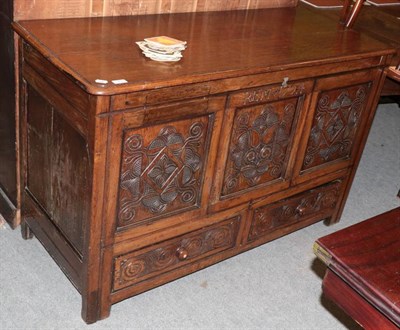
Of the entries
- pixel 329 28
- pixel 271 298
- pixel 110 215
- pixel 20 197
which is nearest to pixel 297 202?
pixel 271 298

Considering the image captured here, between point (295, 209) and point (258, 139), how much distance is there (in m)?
0.52

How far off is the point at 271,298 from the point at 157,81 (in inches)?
43.1

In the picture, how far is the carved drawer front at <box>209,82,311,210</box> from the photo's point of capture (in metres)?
2.26

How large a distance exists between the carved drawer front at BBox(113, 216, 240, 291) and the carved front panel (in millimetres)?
480

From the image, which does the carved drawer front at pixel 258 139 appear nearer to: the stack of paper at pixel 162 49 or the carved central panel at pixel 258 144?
the carved central panel at pixel 258 144

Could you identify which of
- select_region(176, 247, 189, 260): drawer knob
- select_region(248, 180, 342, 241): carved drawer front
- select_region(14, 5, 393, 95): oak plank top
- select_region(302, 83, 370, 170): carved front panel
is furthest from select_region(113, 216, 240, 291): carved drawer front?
select_region(14, 5, 393, 95): oak plank top

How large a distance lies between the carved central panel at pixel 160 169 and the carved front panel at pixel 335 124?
62 centimetres

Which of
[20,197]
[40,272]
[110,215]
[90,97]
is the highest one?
[90,97]

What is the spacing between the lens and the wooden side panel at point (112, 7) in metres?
2.23

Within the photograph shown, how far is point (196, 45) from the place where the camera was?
2271 millimetres

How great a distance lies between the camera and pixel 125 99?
188 cm

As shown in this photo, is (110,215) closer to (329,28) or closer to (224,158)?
(224,158)

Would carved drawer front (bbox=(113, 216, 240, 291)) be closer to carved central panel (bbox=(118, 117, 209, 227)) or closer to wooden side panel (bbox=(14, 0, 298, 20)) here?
carved central panel (bbox=(118, 117, 209, 227))

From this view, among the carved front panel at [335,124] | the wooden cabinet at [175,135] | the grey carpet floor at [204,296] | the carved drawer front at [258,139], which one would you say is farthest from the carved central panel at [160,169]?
the carved front panel at [335,124]
